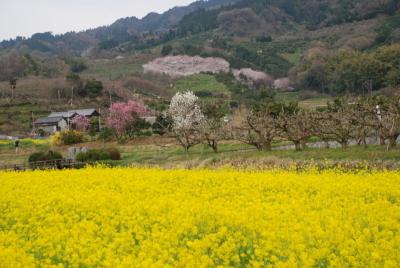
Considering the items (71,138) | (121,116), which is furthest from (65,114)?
(71,138)

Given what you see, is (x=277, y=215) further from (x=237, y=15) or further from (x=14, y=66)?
(x=237, y=15)

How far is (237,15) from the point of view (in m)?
186

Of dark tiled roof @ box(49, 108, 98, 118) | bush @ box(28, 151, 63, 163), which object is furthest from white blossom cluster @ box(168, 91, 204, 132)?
dark tiled roof @ box(49, 108, 98, 118)

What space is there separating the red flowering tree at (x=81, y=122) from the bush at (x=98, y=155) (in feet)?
107

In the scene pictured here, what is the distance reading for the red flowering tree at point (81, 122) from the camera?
Result: 68.4 m

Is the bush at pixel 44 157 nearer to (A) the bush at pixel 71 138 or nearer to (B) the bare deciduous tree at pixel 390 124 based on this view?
(A) the bush at pixel 71 138

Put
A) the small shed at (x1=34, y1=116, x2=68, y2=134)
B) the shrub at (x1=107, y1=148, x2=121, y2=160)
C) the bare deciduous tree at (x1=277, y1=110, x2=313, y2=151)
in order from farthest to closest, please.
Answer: the small shed at (x1=34, y1=116, x2=68, y2=134)
the shrub at (x1=107, y1=148, x2=121, y2=160)
the bare deciduous tree at (x1=277, y1=110, x2=313, y2=151)

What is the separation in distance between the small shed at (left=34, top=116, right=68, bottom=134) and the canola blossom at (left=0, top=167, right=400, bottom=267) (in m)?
56.5

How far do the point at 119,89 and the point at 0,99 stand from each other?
1965 cm

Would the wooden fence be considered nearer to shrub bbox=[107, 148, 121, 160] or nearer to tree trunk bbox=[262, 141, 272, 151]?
shrub bbox=[107, 148, 121, 160]

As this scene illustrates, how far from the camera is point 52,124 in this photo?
73875 mm

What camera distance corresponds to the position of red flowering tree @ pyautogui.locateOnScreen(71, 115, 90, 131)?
68438 mm

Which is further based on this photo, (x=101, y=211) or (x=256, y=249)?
(x=101, y=211)

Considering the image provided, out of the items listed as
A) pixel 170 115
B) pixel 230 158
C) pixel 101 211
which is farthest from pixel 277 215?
pixel 170 115
